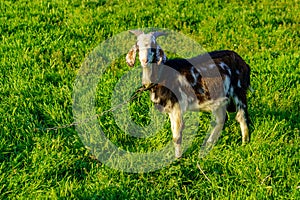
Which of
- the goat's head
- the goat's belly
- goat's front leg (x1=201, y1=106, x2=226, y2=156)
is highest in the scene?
the goat's head

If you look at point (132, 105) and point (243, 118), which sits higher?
point (243, 118)

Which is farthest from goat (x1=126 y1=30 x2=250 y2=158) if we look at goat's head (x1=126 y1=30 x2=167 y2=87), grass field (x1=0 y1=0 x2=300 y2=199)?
grass field (x1=0 y1=0 x2=300 y2=199)

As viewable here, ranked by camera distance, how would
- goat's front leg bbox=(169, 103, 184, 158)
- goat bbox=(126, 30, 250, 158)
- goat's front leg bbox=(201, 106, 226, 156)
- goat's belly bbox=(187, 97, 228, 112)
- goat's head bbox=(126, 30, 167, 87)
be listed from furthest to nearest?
goat's front leg bbox=(201, 106, 226, 156) < goat's belly bbox=(187, 97, 228, 112) < goat's front leg bbox=(169, 103, 184, 158) < goat bbox=(126, 30, 250, 158) < goat's head bbox=(126, 30, 167, 87)

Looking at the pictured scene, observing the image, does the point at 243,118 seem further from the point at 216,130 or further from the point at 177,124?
the point at 177,124

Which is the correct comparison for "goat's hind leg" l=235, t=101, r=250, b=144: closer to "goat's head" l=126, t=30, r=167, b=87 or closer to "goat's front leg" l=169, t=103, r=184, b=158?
"goat's front leg" l=169, t=103, r=184, b=158

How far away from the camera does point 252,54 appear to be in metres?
7.92

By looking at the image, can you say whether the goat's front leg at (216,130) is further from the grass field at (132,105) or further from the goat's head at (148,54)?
the goat's head at (148,54)

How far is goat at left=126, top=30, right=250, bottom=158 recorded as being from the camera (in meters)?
4.93

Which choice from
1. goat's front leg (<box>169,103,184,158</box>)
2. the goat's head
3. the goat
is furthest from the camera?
goat's front leg (<box>169,103,184,158</box>)

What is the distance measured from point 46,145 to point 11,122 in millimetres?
619

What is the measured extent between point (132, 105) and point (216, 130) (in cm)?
118

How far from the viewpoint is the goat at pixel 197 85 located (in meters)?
4.93

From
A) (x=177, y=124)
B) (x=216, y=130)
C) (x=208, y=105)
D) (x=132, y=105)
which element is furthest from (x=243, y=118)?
(x=132, y=105)

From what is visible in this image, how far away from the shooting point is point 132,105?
6.21m
